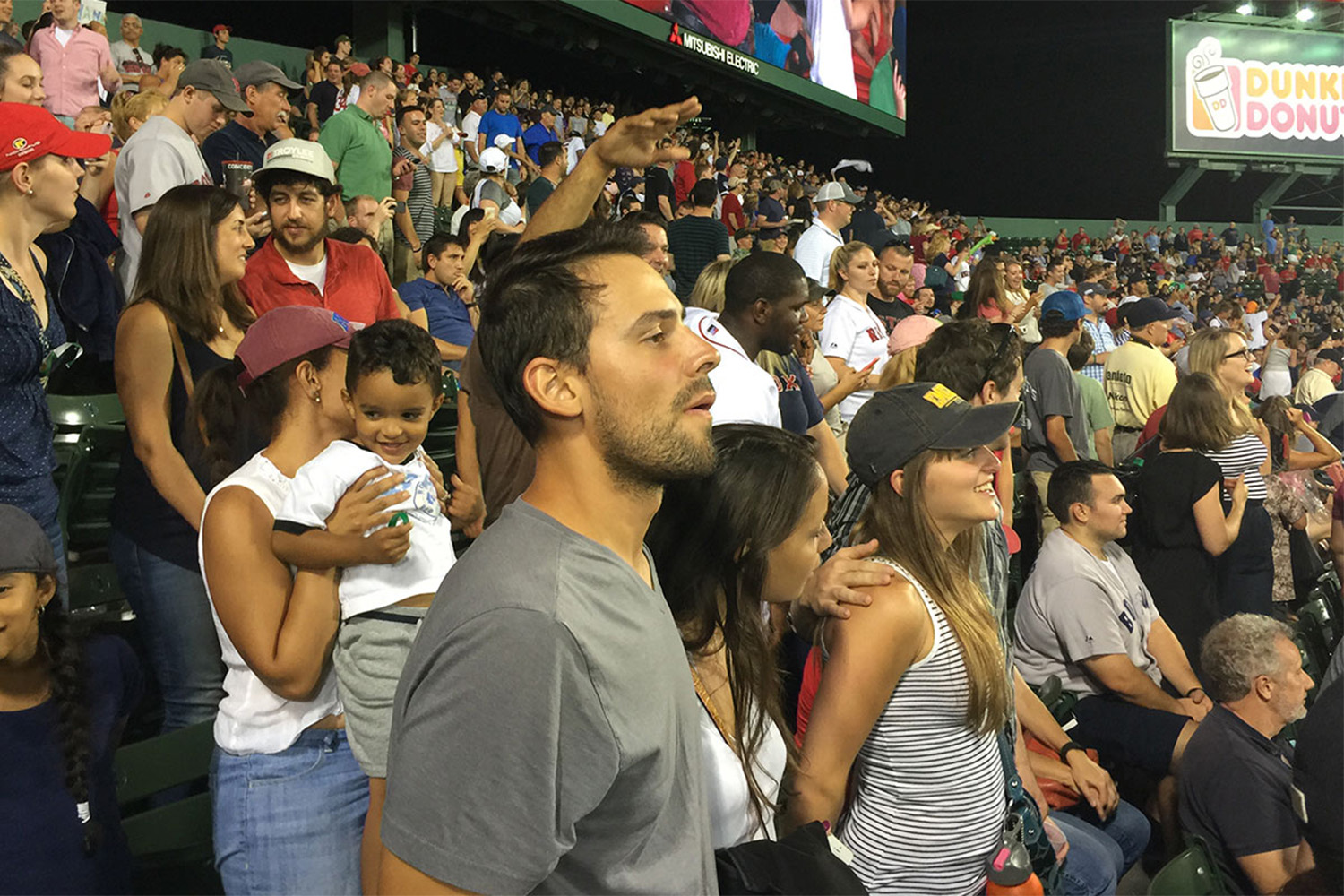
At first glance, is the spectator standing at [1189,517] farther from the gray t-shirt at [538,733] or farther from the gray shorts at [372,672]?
the gray t-shirt at [538,733]

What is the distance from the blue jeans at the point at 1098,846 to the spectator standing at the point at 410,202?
589cm

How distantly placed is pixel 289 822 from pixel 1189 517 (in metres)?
4.02

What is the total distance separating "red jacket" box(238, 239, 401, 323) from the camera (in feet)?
12.0

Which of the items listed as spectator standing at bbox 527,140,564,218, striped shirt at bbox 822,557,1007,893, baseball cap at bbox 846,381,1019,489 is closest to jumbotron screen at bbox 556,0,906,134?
spectator standing at bbox 527,140,564,218

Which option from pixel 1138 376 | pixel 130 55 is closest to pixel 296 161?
pixel 1138 376

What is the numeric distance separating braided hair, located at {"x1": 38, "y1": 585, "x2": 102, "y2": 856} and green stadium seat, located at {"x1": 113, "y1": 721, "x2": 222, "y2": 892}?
5.8 inches

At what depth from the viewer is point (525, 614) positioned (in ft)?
3.84

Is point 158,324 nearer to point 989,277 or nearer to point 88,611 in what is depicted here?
point 88,611

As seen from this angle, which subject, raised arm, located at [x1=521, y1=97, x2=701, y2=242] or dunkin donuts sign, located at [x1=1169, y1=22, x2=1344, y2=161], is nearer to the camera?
raised arm, located at [x1=521, y1=97, x2=701, y2=242]

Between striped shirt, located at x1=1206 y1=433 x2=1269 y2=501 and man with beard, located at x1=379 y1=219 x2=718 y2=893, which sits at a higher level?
man with beard, located at x1=379 y1=219 x2=718 y2=893

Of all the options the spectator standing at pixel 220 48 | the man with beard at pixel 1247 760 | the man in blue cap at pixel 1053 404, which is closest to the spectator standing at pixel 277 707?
the man with beard at pixel 1247 760

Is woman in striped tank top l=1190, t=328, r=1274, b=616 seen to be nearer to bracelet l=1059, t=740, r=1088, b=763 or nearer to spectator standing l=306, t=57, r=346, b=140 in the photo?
bracelet l=1059, t=740, r=1088, b=763

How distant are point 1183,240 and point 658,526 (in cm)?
3083

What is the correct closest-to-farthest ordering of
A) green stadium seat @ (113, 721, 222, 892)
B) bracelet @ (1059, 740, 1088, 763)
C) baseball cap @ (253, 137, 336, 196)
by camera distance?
green stadium seat @ (113, 721, 222, 892) < bracelet @ (1059, 740, 1088, 763) < baseball cap @ (253, 137, 336, 196)
